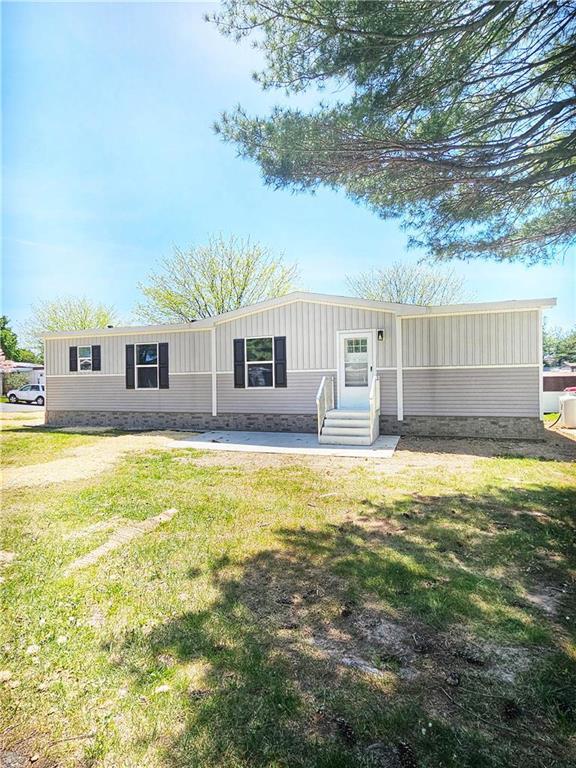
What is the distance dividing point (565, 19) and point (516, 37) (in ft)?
1.32

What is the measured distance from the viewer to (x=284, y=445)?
8.16 metres

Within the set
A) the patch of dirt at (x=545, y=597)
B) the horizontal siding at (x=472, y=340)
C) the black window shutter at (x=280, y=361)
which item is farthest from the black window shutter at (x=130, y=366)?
the patch of dirt at (x=545, y=597)

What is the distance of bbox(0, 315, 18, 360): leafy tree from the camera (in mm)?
32562

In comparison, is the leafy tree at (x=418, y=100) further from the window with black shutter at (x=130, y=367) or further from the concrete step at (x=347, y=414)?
the window with black shutter at (x=130, y=367)

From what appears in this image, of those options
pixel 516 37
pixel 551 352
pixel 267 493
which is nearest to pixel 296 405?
pixel 267 493

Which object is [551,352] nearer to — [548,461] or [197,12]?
[548,461]

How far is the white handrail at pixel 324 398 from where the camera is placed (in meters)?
8.57

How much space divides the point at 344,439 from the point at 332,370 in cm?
195

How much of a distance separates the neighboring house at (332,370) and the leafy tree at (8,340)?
26.8 m

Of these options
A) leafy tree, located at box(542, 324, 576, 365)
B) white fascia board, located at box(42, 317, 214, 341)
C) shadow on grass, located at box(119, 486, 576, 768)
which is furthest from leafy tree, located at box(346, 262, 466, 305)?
leafy tree, located at box(542, 324, 576, 365)

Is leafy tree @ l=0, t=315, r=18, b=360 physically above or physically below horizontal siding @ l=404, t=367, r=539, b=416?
above

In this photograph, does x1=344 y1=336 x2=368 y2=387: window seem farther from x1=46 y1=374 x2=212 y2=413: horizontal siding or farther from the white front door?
x1=46 y1=374 x2=212 y2=413: horizontal siding

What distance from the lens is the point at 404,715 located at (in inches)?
61.5

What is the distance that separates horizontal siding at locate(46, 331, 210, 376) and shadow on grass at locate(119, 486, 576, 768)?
329 inches
